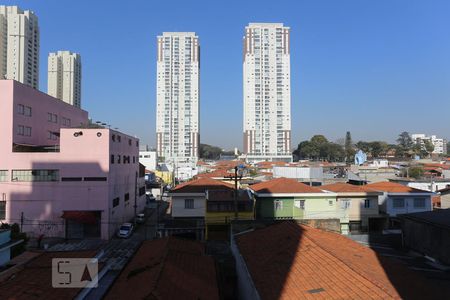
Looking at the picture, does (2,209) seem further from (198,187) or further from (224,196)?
(224,196)

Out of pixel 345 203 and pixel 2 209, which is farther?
pixel 2 209

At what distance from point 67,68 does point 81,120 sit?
44.0m

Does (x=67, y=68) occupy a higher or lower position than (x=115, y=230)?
higher

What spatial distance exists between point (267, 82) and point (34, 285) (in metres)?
100

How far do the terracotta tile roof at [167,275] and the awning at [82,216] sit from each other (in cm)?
1684

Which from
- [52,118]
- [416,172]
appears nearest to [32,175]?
[52,118]

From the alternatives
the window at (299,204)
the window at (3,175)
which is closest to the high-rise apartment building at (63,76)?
the window at (3,175)

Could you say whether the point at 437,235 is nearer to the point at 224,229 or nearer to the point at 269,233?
the point at 269,233

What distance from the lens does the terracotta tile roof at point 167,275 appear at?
9219 mm

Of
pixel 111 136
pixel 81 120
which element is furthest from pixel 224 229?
pixel 81 120

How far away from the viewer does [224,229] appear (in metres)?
25.9

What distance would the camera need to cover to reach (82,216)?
28.7 m

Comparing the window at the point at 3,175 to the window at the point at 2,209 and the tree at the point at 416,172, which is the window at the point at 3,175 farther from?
the tree at the point at 416,172

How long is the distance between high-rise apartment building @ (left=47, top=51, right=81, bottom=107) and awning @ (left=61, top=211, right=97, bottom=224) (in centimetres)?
5869
